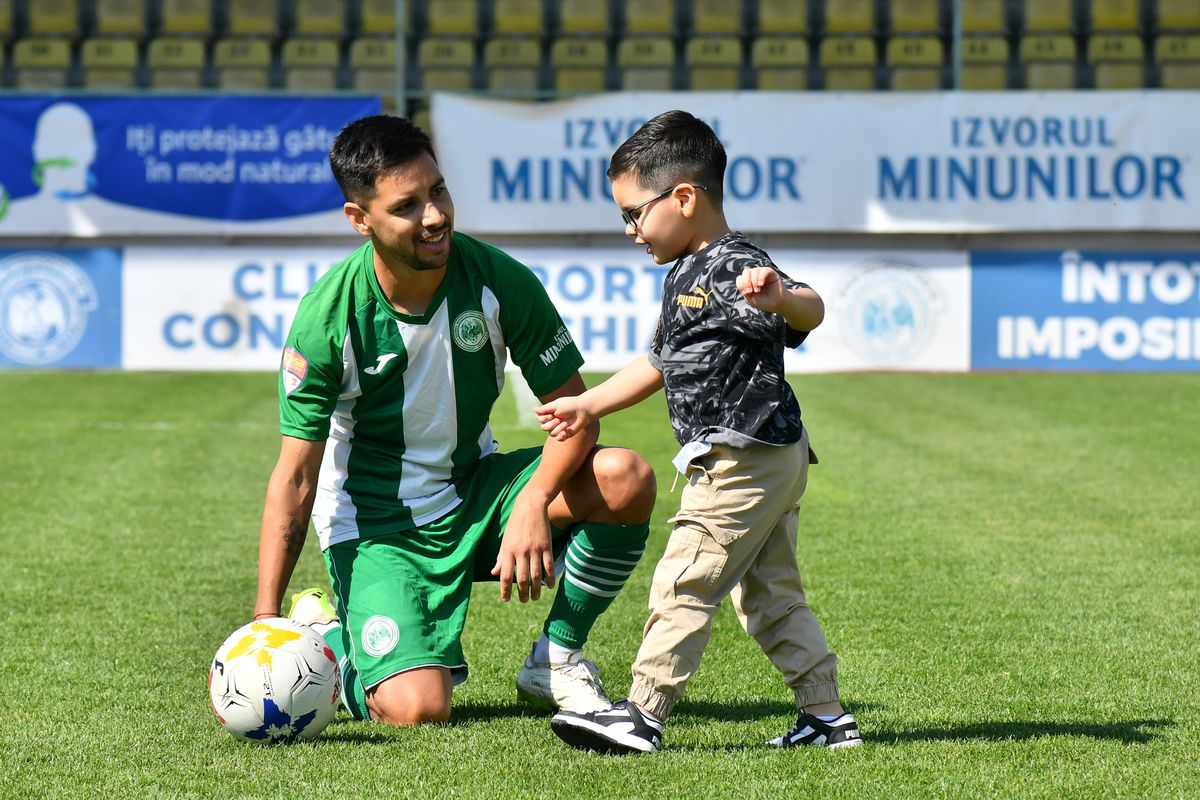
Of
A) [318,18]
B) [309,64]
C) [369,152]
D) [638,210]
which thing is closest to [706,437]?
[638,210]

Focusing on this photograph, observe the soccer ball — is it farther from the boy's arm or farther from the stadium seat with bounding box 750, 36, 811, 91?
the stadium seat with bounding box 750, 36, 811, 91

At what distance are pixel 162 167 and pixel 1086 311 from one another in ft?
31.6

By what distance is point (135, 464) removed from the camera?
8.96 m

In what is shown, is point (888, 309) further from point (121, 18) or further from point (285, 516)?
point (285, 516)

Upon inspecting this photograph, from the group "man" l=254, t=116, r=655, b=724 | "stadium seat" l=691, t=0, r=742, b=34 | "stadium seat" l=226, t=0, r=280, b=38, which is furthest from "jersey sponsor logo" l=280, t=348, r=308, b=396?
"stadium seat" l=226, t=0, r=280, b=38

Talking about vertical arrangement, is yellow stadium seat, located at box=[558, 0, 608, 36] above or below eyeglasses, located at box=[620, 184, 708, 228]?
above

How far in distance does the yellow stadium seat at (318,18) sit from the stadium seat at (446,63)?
1.17 meters

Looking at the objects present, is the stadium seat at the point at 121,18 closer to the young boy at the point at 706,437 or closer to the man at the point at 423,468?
the man at the point at 423,468

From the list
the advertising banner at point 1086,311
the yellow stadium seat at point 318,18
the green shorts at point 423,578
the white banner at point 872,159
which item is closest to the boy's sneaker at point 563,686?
the green shorts at point 423,578

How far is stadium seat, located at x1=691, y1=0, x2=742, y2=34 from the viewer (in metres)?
19.4

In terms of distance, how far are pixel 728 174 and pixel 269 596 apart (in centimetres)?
1281

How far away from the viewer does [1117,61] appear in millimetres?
18797

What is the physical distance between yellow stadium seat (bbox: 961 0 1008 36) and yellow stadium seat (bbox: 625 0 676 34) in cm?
361

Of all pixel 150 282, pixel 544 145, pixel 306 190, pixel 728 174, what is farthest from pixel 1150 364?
pixel 150 282
